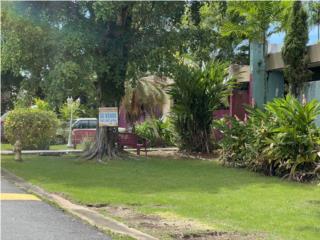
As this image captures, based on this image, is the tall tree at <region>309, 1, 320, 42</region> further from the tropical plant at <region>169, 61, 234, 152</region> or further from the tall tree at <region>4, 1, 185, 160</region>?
the tall tree at <region>4, 1, 185, 160</region>

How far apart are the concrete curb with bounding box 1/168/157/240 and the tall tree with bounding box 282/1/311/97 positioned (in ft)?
34.5

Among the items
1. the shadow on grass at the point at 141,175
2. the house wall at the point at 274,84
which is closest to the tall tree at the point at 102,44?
the shadow on grass at the point at 141,175

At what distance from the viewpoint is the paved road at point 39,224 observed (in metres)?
8.02

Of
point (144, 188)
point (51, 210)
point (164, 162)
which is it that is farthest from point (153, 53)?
point (51, 210)

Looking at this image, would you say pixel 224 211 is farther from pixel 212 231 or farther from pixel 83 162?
pixel 83 162

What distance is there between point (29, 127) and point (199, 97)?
892cm

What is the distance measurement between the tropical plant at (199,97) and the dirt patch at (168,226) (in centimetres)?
1174

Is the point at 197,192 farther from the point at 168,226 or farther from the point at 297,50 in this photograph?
the point at 297,50

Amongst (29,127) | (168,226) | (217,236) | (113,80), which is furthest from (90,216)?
(29,127)

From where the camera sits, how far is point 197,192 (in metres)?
12.1

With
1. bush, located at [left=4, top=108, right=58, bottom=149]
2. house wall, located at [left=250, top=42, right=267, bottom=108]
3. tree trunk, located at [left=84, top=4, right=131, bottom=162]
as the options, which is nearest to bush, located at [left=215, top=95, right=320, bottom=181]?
tree trunk, located at [left=84, top=4, right=131, bottom=162]

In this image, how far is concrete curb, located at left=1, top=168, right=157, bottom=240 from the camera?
8.25 m

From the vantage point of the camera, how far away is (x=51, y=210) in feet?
33.6

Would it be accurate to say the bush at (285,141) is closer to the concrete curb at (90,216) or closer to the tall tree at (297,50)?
the tall tree at (297,50)
